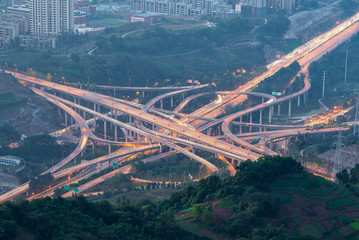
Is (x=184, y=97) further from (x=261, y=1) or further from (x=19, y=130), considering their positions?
(x=261, y=1)

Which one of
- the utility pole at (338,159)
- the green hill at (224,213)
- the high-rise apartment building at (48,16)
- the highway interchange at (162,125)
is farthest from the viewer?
the high-rise apartment building at (48,16)

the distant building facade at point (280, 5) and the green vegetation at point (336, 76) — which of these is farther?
the distant building facade at point (280, 5)

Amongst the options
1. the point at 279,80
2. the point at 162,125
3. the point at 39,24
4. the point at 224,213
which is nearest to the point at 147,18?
the point at 39,24

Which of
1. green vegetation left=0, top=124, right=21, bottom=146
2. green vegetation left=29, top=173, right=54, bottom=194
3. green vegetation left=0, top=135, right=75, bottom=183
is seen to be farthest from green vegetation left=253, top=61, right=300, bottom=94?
green vegetation left=29, top=173, right=54, bottom=194

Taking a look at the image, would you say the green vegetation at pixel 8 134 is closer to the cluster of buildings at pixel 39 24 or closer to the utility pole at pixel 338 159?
the cluster of buildings at pixel 39 24

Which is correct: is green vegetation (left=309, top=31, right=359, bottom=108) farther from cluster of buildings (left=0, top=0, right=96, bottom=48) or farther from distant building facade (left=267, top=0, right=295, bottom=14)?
cluster of buildings (left=0, top=0, right=96, bottom=48)

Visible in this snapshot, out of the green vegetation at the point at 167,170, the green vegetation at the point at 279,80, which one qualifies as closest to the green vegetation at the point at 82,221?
the green vegetation at the point at 167,170
